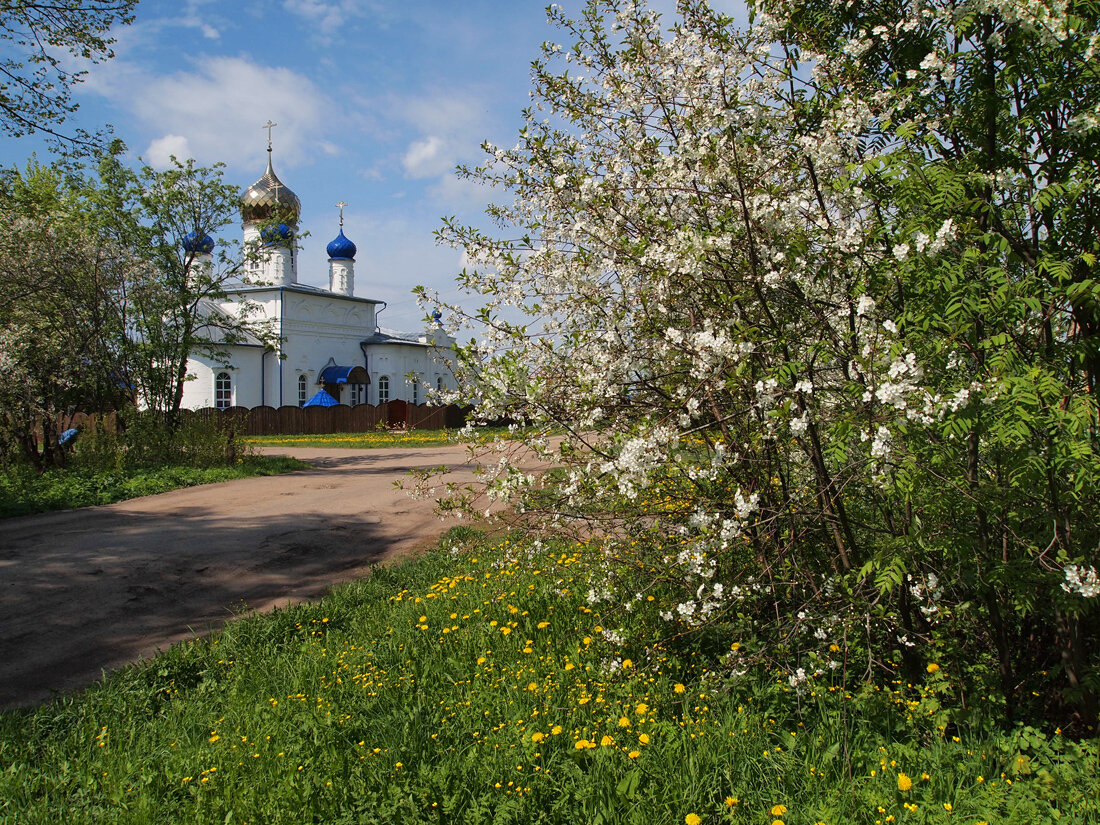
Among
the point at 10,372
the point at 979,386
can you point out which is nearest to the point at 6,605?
the point at 979,386

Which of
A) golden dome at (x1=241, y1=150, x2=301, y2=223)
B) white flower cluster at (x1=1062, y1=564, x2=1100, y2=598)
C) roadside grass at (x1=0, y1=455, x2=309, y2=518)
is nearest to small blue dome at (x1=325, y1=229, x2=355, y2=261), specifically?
golden dome at (x1=241, y1=150, x2=301, y2=223)

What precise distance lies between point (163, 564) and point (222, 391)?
103 feet

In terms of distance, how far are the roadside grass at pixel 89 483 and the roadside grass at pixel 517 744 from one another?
7617 millimetres

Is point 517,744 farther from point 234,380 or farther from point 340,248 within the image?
point 340,248

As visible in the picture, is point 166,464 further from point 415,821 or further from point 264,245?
point 415,821

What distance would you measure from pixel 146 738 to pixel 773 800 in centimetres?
310

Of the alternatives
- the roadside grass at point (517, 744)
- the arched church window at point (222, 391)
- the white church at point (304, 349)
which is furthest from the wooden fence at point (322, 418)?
the roadside grass at point (517, 744)

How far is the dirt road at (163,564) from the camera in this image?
516 cm

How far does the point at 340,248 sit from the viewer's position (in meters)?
43.2

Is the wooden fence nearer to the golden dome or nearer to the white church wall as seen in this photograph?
the white church wall

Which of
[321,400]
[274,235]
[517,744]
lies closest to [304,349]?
[321,400]

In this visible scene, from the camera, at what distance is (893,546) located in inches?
114

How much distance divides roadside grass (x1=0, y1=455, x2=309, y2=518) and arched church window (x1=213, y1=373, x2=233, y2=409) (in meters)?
22.9

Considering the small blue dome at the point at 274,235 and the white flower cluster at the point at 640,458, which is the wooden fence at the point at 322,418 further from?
the white flower cluster at the point at 640,458
